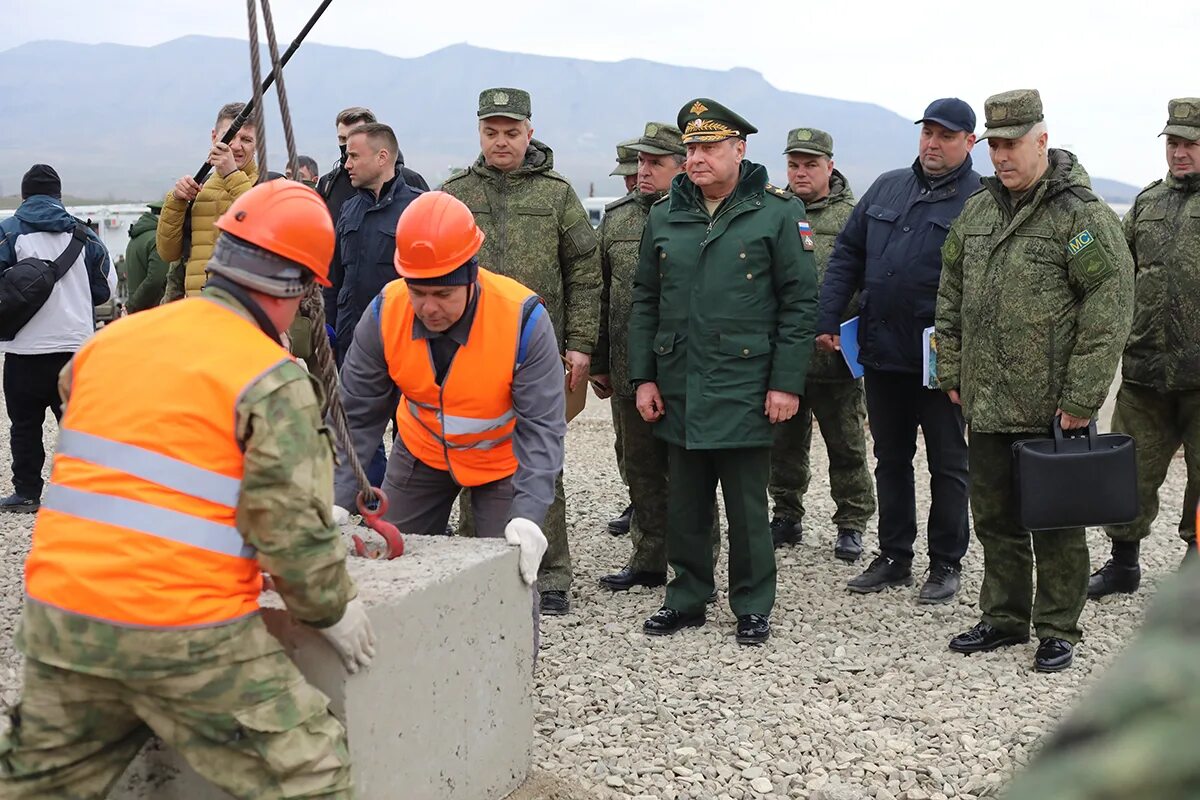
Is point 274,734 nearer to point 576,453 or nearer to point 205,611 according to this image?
point 205,611

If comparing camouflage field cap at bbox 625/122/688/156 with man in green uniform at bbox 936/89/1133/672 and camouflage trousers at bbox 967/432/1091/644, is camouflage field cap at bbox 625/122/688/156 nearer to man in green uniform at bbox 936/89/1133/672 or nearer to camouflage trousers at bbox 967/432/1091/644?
man in green uniform at bbox 936/89/1133/672

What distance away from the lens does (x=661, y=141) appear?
252 inches

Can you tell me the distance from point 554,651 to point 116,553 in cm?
301

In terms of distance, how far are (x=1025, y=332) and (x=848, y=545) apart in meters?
2.20

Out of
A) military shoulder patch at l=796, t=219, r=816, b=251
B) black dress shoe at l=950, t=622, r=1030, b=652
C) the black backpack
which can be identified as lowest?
black dress shoe at l=950, t=622, r=1030, b=652

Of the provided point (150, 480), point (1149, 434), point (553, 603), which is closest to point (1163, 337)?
point (1149, 434)

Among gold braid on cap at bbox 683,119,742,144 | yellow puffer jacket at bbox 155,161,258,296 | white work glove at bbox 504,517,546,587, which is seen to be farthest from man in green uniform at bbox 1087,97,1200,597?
yellow puffer jacket at bbox 155,161,258,296

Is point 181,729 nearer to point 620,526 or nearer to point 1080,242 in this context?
point 1080,242

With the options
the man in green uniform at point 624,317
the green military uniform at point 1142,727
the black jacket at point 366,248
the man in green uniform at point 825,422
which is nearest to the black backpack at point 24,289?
the black jacket at point 366,248

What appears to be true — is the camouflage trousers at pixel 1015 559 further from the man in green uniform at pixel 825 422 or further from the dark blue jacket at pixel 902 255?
the man in green uniform at pixel 825 422

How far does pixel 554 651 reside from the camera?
5293mm

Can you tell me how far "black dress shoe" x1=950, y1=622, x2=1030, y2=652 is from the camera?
17.2ft

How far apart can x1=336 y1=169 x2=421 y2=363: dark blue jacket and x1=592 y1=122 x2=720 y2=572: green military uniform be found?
105cm

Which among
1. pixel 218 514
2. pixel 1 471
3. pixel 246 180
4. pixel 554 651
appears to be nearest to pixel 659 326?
pixel 554 651
